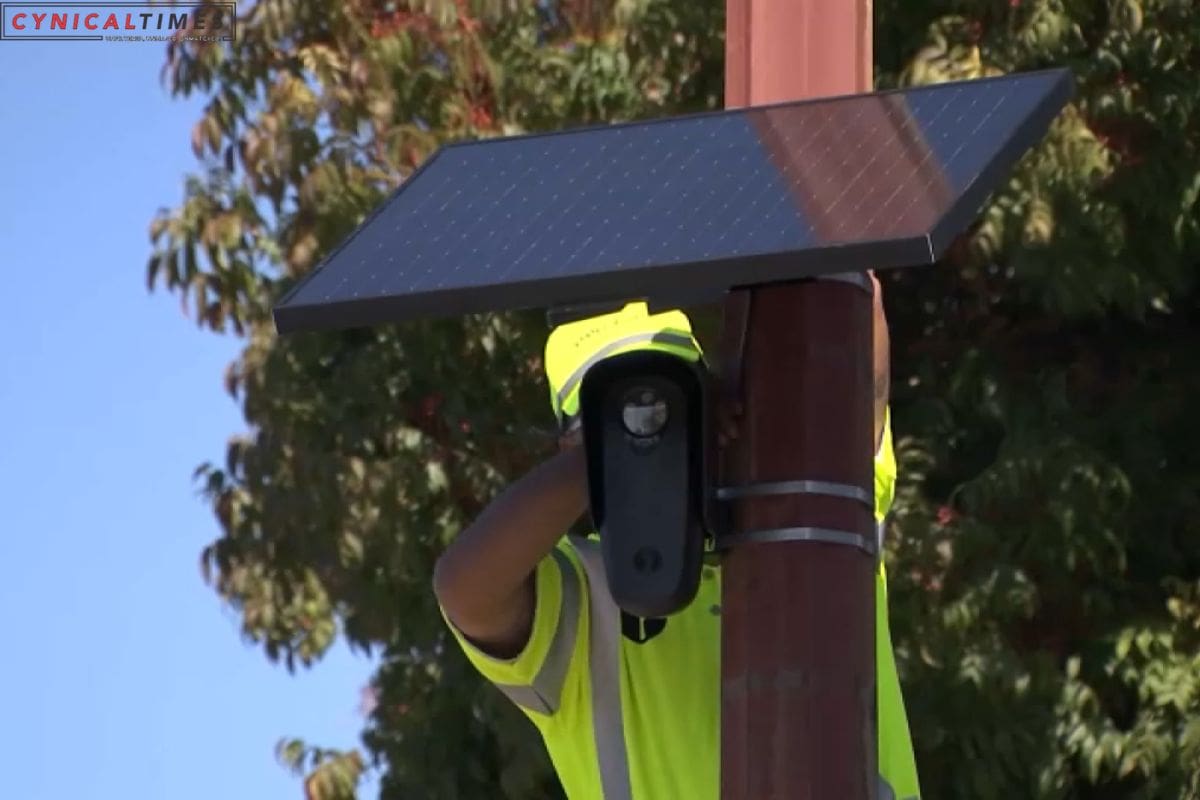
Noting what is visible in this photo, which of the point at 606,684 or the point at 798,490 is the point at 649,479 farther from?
the point at 606,684

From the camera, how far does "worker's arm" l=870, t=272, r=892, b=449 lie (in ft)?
11.3

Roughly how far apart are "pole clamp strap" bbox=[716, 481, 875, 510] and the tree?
5013 millimetres

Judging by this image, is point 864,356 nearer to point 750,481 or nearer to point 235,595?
point 750,481

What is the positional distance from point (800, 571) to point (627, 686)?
73 centimetres

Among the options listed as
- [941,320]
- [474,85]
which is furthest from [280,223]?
[941,320]

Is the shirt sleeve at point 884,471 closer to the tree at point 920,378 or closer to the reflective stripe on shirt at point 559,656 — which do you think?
the reflective stripe on shirt at point 559,656

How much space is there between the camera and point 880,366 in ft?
11.7

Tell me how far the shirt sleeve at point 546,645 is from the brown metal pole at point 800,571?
588 millimetres

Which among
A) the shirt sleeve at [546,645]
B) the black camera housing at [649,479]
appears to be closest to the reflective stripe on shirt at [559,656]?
the shirt sleeve at [546,645]

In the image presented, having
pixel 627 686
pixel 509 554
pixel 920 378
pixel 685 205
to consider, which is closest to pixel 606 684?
pixel 627 686

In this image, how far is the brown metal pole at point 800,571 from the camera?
3.01 m

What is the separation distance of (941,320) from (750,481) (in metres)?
5.94

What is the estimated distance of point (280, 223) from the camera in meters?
9.16

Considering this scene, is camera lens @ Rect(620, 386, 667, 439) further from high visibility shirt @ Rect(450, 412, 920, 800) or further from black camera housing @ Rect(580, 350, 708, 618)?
high visibility shirt @ Rect(450, 412, 920, 800)
